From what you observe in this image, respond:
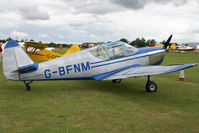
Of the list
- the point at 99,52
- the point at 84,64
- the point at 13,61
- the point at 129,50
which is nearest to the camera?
the point at 13,61

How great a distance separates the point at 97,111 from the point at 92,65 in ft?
8.73

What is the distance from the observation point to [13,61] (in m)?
6.27

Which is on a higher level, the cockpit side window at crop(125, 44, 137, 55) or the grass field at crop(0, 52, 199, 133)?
the cockpit side window at crop(125, 44, 137, 55)

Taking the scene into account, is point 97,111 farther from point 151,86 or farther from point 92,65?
point 151,86

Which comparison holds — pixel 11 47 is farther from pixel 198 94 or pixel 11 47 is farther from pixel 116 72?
pixel 198 94

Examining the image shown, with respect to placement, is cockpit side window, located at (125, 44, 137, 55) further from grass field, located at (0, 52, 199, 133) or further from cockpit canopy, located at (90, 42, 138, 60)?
grass field, located at (0, 52, 199, 133)

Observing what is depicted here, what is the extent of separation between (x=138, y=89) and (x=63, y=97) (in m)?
3.39

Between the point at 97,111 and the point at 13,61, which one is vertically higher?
the point at 13,61

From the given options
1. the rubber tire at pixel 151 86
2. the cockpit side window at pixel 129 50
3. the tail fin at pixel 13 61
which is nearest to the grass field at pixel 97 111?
the rubber tire at pixel 151 86

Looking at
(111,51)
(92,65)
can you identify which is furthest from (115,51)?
(92,65)

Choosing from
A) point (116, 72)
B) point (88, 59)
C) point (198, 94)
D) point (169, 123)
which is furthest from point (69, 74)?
point (198, 94)

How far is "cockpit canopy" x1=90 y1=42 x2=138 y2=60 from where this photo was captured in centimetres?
738

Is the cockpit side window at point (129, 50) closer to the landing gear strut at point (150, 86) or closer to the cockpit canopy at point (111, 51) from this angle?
the cockpit canopy at point (111, 51)

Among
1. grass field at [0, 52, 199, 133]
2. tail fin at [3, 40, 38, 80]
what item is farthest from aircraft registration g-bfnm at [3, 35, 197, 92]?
grass field at [0, 52, 199, 133]
